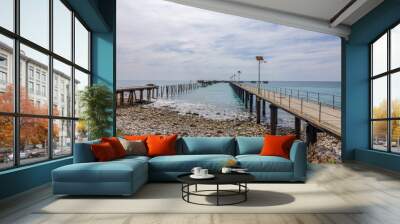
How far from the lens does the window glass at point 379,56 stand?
9.12 metres

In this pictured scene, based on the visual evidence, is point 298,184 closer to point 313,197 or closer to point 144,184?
point 313,197

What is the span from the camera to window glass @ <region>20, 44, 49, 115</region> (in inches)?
226

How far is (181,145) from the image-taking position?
737 cm

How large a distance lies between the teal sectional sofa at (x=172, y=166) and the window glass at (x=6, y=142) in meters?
0.68

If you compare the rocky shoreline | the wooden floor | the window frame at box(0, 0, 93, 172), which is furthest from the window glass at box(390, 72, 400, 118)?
the window frame at box(0, 0, 93, 172)

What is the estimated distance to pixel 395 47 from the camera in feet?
28.1

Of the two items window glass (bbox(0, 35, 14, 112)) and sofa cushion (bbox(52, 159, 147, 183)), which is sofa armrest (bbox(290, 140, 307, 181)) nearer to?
sofa cushion (bbox(52, 159, 147, 183))

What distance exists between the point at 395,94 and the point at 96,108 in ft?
20.8

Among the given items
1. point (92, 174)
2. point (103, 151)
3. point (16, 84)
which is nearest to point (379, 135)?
point (103, 151)

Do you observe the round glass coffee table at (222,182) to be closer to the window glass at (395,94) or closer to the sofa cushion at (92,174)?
the sofa cushion at (92,174)

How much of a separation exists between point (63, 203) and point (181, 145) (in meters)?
A: 2.86

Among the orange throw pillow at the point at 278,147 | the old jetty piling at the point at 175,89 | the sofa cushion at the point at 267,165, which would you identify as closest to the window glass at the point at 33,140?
the sofa cushion at the point at 267,165

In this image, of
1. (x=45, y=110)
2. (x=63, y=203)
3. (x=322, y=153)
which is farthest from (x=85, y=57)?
(x=322, y=153)

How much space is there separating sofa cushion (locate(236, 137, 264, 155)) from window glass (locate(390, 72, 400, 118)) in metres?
3.24
